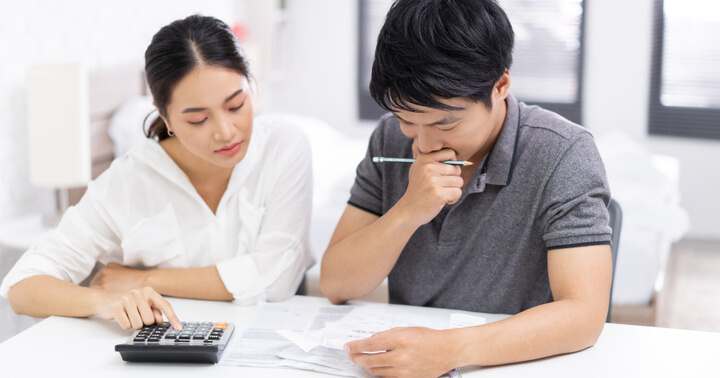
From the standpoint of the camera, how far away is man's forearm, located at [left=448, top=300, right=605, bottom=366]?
99cm

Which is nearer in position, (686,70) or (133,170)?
(133,170)

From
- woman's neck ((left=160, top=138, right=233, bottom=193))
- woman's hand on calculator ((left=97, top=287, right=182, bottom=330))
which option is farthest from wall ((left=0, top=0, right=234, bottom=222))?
woman's hand on calculator ((left=97, top=287, right=182, bottom=330))

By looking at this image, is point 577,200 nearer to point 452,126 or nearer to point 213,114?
point 452,126

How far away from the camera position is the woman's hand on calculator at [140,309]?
112 cm

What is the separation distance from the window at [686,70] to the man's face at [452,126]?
3176 millimetres

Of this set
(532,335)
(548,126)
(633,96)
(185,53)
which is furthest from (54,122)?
(633,96)

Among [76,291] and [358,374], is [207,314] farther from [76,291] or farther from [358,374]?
[358,374]

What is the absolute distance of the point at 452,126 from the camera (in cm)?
112

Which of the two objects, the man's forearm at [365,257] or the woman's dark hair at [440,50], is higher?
the woman's dark hair at [440,50]

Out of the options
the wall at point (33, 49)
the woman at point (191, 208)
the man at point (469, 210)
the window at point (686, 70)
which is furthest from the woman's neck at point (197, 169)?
the window at point (686, 70)

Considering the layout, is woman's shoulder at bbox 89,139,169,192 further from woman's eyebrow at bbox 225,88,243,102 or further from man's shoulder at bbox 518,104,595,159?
man's shoulder at bbox 518,104,595,159

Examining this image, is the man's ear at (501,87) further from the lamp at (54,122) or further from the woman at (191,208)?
the lamp at (54,122)

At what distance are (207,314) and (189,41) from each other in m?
0.52

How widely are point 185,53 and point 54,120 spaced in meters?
1.00
